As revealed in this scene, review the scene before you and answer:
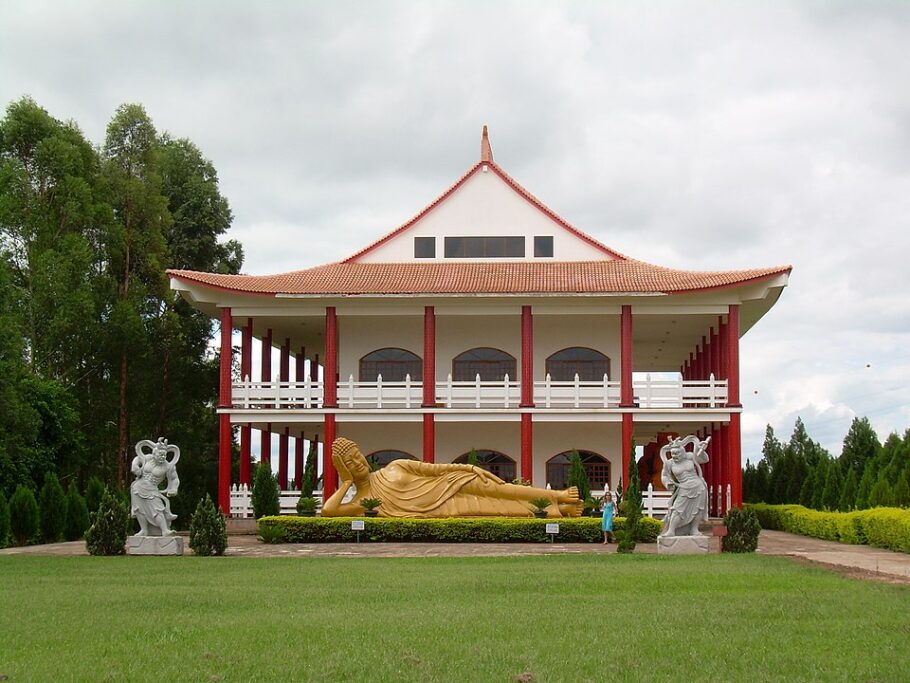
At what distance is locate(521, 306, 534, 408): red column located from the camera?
30.3m

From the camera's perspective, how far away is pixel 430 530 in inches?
971

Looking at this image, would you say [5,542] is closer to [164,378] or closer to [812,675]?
[164,378]

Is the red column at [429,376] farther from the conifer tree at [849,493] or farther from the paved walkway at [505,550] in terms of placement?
the conifer tree at [849,493]

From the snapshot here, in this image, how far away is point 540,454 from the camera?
1335 inches

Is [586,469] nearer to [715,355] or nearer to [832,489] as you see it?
[715,355]

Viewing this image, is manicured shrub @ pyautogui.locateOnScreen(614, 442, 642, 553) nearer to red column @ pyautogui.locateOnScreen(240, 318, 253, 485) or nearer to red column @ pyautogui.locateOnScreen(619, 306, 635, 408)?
red column @ pyautogui.locateOnScreen(619, 306, 635, 408)

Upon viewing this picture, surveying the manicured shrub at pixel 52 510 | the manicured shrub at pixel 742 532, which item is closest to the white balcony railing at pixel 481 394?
the manicured shrub at pixel 52 510

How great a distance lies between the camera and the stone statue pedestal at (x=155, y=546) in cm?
2075

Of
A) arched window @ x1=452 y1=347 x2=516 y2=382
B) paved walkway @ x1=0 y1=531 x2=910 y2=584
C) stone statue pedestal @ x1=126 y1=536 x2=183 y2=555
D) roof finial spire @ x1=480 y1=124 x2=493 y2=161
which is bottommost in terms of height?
paved walkway @ x1=0 y1=531 x2=910 y2=584

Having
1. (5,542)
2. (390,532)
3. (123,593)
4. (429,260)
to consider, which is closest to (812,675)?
(123,593)

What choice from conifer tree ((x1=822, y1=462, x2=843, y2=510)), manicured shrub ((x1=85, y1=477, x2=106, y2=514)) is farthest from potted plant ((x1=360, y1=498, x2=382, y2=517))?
conifer tree ((x1=822, y1=462, x2=843, y2=510))

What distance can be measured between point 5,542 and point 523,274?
15.5 meters

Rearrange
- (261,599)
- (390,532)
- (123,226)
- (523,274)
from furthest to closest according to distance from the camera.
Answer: (123,226) → (523,274) → (390,532) → (261,599)

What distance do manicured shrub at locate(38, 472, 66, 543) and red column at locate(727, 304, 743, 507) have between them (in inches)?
668
